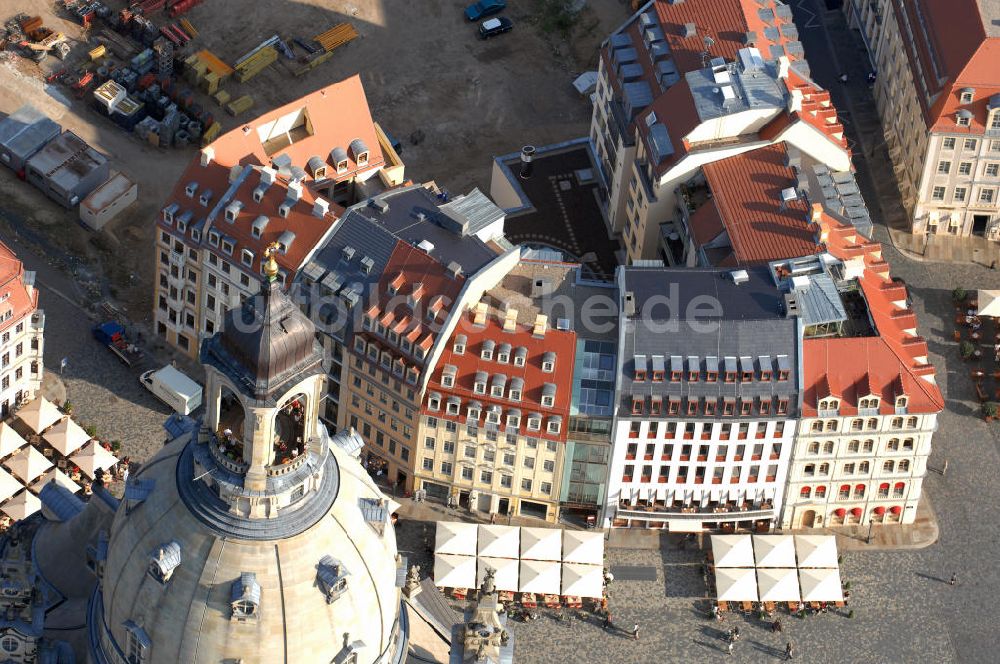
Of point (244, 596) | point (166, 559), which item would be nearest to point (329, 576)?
A: point (244, 596)

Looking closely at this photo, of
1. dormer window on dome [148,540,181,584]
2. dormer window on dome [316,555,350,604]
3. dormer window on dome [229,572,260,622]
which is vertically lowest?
dormer window on dome [316,555,350,604]

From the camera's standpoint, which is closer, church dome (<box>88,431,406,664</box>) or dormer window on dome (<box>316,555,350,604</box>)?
church dome (<box>88,431,406,664</box>)

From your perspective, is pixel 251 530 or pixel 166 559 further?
pixel 251 530

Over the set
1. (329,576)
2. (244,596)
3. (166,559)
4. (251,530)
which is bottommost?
(329,576)

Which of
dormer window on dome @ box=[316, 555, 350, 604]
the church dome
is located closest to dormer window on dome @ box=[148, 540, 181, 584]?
the church dome

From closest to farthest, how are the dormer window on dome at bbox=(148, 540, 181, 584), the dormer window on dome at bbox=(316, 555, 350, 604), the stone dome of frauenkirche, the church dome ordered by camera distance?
the stone dome of frauenkirche
the dormer window on dome at bbox=(148, 540, 181, 584)
the church dome
the dormer window on dome at bbox=(316, 555, 350, 604)

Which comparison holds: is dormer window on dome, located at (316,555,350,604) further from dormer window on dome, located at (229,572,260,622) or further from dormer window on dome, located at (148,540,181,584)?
dormer window on dome, located at (148,540,181,584)

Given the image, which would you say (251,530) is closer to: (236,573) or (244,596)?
(236,573)
